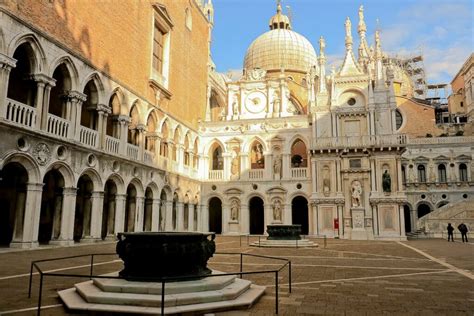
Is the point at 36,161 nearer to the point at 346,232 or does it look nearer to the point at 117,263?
the point at 117,263

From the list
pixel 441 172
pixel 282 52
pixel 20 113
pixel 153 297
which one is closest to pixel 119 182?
pixel 20 113

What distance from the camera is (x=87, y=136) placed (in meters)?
20.8

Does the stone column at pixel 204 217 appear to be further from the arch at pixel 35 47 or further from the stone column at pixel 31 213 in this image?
the arch at pixel 35 47

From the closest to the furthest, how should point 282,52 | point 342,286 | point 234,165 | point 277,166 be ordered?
point 342,286
point 277,166
point 234,165
point 282,52

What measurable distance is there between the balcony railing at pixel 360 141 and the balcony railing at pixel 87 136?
1772 cm

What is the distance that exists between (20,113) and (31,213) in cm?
410

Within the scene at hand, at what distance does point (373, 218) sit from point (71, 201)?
864 inches

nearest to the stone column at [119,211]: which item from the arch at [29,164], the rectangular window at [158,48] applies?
the arch at [29,164]

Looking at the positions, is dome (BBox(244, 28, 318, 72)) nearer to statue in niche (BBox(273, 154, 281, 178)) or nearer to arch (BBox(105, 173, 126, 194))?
statue in niche (BBox(273, 154, 281, 178))

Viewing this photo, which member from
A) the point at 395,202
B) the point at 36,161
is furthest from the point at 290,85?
the point at 36,161

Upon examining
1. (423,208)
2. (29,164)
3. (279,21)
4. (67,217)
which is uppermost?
(279,21)

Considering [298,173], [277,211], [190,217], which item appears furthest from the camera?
[298,173]

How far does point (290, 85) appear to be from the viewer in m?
46.0

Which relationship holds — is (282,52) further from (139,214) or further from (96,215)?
(96,215)
